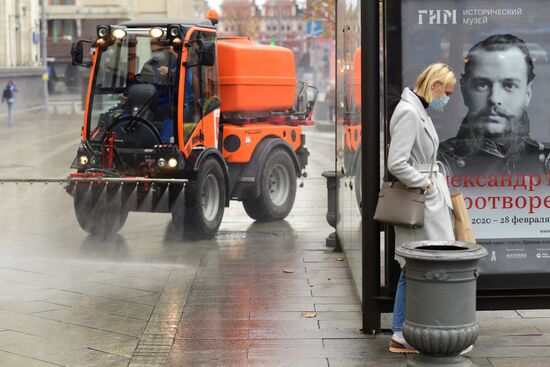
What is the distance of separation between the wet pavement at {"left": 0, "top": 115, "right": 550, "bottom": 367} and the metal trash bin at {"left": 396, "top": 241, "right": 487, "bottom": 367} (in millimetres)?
617

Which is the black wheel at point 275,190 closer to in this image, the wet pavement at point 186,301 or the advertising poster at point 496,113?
the wet pavement at point 186,301

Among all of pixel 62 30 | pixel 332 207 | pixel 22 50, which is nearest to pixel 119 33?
pixel 332 207

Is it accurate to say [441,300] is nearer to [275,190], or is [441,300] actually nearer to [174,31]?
[174,31]

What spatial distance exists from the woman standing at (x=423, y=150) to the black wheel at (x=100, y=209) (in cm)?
575

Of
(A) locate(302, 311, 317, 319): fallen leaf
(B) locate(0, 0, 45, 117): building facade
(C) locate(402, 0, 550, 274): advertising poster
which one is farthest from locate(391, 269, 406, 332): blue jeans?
(B) locate(0, 0, 45, 117): building facade

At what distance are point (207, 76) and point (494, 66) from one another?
6.23 m

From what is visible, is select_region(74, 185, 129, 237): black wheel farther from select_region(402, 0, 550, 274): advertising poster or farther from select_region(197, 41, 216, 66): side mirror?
select_region(402, 0, 550, 274): advertising poster

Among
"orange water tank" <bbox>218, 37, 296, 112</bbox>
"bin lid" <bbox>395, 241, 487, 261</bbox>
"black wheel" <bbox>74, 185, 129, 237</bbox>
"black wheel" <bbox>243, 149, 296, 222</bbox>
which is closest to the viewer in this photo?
"bin lid" <bbox>395, 241, 487, 261</bbox>

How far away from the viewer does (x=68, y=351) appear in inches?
272

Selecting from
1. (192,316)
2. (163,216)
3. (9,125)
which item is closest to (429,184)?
(192,316)

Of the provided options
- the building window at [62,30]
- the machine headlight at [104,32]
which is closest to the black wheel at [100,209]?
the machine headlight at [104,32]

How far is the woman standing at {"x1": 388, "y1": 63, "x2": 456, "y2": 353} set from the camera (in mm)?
6305

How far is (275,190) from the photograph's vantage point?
14.1 meters

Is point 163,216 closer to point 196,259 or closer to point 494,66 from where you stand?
point 196,259
